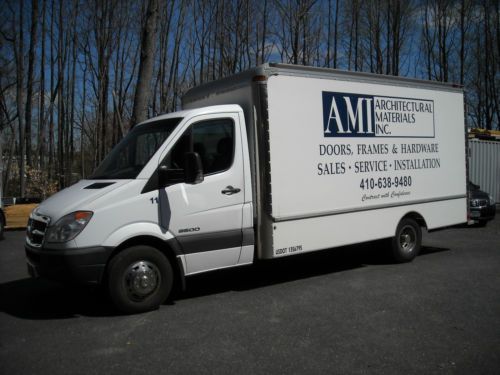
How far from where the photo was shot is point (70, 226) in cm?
549

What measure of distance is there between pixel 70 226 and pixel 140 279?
100 centimetres

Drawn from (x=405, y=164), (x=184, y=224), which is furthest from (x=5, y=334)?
(x=405, y=164)

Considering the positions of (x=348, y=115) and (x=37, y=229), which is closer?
(x=37, y=229)

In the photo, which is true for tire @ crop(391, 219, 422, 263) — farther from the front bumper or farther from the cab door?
the front bumper

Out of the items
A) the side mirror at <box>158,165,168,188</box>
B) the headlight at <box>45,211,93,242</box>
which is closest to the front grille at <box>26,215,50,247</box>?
the headlight at <box>45,211,93,242</box>

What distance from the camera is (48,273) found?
5.55 metres

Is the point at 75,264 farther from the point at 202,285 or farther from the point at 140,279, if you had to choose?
the point at 202,285

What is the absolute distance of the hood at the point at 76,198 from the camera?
557 centimetres

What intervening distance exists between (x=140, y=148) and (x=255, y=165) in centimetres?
154

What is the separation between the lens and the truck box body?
6.68 m

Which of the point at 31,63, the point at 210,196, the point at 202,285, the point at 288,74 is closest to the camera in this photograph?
the point at 210,196

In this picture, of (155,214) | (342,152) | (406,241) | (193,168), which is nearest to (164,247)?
(155,214)

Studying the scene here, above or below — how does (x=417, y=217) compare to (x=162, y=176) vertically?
below

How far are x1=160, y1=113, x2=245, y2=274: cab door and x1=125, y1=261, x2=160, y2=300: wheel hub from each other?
49 centimetres
